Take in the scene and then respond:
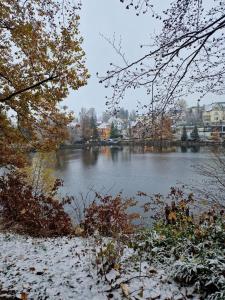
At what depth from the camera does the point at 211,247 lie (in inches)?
159

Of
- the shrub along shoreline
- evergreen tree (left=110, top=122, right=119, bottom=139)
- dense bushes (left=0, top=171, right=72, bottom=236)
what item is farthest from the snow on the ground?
evergreen tree (left=110, top=122, right=119, bottom=139)

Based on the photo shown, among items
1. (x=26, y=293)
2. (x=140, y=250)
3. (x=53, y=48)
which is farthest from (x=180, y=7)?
(x=53, y=48)

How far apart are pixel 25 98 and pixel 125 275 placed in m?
5.22

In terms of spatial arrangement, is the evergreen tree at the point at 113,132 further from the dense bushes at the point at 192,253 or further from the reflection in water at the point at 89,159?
the dense bushes at the point at 192,253

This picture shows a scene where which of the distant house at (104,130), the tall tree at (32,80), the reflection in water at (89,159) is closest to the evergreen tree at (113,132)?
the distant house at (104,130)

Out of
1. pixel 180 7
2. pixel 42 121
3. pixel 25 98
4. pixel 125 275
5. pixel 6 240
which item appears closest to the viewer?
pixel 180 7

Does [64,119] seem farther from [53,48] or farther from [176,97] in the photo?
[176,97]

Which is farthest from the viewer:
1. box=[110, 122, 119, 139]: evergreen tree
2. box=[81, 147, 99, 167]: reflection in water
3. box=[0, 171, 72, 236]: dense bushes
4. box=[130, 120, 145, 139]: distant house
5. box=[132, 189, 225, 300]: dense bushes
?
box=[110, 122, 119, 139]: evergreen tree

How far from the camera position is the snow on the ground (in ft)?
11.3

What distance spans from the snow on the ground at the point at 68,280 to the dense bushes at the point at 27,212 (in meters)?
2.42

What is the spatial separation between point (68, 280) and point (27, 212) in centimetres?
424

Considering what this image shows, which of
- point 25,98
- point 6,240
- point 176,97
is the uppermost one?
point 25,98

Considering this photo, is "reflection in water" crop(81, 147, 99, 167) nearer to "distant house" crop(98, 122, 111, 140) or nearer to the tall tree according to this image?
the tall tree

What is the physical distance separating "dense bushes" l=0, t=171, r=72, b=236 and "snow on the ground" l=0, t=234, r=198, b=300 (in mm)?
2425
